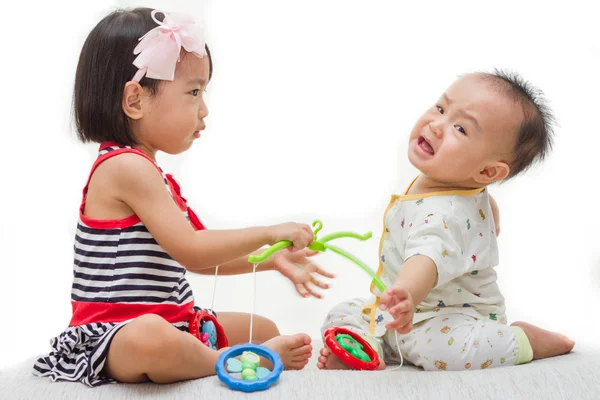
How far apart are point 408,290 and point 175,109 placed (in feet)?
1.68

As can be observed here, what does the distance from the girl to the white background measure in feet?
2.47

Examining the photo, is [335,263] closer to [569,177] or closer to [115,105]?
[569,177]

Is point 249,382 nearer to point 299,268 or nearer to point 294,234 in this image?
point 294,234

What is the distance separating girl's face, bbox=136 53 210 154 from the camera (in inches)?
55.9

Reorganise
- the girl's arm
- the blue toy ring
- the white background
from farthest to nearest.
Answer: the white background, the girl's arm, the blue toy ring

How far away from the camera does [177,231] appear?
4.30 feet

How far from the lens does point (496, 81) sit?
57.8 inches

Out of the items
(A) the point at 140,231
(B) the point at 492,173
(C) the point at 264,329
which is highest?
(B) the point at 492,173

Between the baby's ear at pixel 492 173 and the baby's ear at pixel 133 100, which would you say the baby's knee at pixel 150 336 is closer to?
the baby's ear at pixel 133 100

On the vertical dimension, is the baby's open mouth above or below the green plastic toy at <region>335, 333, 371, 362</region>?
above

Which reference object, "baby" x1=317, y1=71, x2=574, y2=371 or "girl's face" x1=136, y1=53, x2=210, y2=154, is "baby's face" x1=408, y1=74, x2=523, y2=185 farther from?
"girl's face" x1=136, y1=53, x2=210, y2=154

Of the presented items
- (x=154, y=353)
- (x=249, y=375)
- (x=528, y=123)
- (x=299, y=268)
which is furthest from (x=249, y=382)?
(x=528, y=123)

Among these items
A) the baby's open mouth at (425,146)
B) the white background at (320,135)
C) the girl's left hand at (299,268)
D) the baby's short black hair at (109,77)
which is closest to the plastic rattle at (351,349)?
the girl's left hand at (299,268)

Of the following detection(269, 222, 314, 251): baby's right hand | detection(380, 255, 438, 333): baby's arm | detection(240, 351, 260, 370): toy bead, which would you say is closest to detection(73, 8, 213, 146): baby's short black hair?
detection(269, 222, 314, 251): baby's right hand
